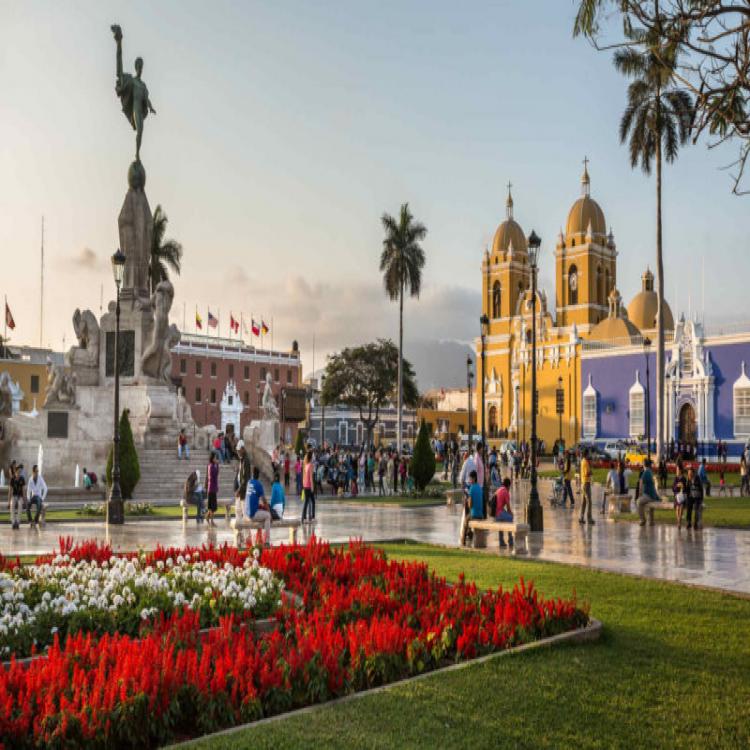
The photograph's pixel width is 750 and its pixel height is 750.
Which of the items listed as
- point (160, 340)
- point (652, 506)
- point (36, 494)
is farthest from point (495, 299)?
point (36, 494)

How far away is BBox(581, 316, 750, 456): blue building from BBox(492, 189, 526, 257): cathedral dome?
19.3 metres

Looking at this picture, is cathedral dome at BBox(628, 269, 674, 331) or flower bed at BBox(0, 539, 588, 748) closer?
flower bed at BBox(0, 539, 588, 748)

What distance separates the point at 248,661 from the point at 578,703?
76.9 inches

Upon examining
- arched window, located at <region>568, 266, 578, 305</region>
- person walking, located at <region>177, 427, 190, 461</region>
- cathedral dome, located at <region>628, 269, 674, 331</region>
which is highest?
arched window, located at <region>568, 266, 578, 305</region>

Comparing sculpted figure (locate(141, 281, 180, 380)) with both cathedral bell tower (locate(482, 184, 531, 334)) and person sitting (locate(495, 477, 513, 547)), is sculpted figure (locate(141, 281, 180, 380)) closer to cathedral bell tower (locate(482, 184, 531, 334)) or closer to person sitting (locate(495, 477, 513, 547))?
person sitting (locate(495, 477, 513, 547))

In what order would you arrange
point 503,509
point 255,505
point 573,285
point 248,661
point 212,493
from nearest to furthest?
point 248,661
point 255,505
point 503,509
point 212,493
point 573,285

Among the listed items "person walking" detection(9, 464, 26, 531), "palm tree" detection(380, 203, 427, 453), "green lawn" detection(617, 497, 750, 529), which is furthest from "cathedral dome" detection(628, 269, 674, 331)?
"person walking" detection(9, 464, 26, 531)

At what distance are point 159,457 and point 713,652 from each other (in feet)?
66.0

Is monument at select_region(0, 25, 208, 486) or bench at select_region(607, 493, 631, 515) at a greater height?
monument at select_region(0, 25, 208, 486)

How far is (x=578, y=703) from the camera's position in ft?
16.9

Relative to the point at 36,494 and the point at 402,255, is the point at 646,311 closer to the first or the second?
the point at 402,255

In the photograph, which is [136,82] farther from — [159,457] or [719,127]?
[719,127]

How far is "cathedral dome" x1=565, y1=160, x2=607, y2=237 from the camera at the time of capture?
69.7 metres

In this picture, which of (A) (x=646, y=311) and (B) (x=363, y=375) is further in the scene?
(A) (x=646, y=311)
